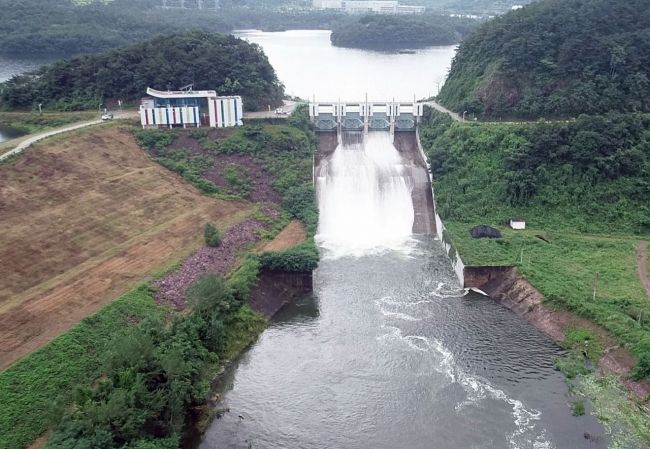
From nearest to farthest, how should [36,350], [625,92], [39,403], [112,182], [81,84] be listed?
[39,403]
[36,350]
[112,182]
[625,92]
[81,84]

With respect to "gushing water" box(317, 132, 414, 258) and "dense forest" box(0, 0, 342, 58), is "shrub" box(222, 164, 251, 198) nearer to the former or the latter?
"gushing water" box(317, 132, 414, 258)

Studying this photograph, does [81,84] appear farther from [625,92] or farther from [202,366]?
[625,92]

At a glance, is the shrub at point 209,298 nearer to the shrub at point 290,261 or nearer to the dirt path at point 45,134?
the shrub at point 290,261

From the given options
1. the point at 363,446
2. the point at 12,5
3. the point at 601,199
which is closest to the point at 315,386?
the point at 363,446

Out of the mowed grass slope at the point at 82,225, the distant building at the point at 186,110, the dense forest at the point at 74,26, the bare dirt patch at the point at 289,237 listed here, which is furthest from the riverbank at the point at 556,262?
the dense forest at the point at 74,26

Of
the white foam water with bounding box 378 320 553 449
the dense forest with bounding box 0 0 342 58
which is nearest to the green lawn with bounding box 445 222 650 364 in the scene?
the white foam water with bounding box 378 320 553 449

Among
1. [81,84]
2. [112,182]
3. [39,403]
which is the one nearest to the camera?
[39,403]
